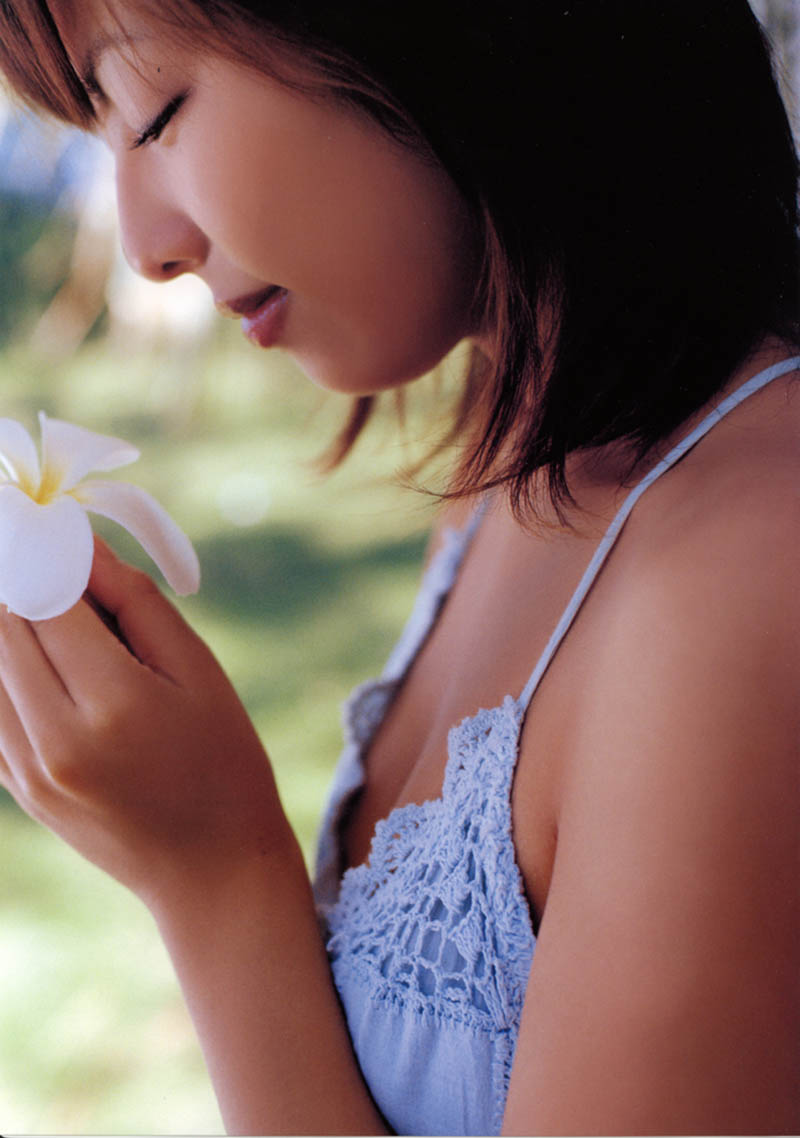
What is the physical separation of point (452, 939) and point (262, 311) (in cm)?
43

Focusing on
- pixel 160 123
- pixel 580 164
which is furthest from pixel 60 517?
pixel 580 164

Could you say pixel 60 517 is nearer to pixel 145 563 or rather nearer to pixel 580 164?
pixel 580 164

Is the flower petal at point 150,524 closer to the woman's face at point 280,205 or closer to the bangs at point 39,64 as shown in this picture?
the woman's face at point 280,205

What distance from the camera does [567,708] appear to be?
0.66m

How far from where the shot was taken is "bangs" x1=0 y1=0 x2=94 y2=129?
2.37 feet

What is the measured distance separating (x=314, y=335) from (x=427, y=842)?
1.13ft

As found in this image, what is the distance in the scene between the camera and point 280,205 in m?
0.71

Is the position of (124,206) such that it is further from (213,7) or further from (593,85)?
(593,85)

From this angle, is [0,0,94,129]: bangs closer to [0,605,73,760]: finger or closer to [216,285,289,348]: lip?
[216,285,289,348]: lip

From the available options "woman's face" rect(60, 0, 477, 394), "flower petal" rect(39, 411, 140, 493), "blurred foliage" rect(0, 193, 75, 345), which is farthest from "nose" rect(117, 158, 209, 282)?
"blurred foliage" rect(0, 193, 75, 345)

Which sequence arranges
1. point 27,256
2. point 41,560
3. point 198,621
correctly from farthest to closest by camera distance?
point 27,256 < point 198,621 < point 41,560

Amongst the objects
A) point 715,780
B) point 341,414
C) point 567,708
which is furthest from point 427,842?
point 341,414

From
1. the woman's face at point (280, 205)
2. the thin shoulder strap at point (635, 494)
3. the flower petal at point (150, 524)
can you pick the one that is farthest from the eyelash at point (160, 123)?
the thin shoulder strap at point (635, 494)

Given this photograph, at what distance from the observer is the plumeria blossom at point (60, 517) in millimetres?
681
